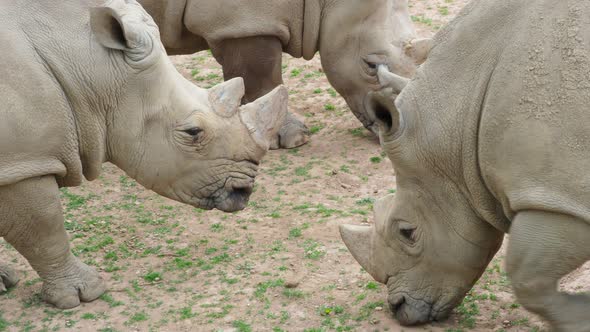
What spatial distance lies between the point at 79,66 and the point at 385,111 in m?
1.88

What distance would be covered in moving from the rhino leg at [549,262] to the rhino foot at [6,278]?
3.34 m

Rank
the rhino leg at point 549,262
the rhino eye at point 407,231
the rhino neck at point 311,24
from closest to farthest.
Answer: the rhino leg at point 549,262
the rhino eye at point 407,231
the rhino neck at point 311,24

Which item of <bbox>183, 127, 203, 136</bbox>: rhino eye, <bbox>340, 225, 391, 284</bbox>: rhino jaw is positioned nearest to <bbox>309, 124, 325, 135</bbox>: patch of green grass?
<bbox>183, 127, 203, 136</bbox>: rhino eye

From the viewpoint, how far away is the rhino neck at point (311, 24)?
886 cm

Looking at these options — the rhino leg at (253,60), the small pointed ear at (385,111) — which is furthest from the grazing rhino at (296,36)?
the small pointed ear at (385,111)

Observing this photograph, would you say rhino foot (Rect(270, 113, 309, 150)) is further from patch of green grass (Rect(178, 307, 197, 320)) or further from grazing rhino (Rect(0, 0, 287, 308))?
patch of green grass (Rect(178, 307, 197, 320))

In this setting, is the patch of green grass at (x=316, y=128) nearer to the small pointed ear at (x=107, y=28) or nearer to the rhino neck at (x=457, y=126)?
the small pointed ear at (x=107, y=28)

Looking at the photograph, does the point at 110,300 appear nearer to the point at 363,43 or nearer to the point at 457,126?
the point at 457,126

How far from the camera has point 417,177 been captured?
18.9ft

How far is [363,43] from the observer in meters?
9.06

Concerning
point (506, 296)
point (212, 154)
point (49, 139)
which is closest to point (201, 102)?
point (212, 154)

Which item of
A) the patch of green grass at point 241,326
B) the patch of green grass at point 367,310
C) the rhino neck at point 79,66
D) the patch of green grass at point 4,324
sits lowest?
the patch of green grass at point 4,324

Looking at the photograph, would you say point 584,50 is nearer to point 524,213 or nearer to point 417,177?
point 524,213

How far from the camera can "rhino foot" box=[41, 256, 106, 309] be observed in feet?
22.0
